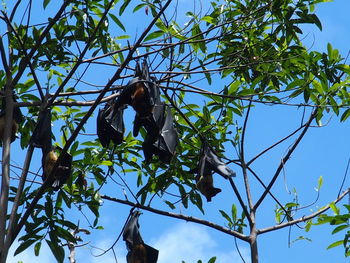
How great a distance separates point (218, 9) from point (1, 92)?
2.25 m

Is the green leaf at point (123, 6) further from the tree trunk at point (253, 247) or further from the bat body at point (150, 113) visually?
the tree trunk at point (253, 247)

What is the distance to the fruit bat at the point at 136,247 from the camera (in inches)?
241

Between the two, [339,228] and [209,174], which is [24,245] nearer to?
[209,174]

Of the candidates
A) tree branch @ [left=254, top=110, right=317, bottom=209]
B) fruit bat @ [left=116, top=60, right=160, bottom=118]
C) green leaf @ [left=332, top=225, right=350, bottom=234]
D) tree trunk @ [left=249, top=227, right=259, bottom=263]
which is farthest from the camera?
green leaf @ [left=332, top=225, right=350, bottom=234]

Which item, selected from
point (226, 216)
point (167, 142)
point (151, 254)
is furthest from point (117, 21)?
point (151, 254)

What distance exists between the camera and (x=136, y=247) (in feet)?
20.2

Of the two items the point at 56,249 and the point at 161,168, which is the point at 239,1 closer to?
the point at 161,168

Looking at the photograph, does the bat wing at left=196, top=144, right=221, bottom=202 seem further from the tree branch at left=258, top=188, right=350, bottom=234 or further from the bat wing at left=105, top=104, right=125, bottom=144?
the bat wing at left=105, top=104, right=125, bottom=144

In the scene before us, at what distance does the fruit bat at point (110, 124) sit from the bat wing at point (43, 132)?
41cm

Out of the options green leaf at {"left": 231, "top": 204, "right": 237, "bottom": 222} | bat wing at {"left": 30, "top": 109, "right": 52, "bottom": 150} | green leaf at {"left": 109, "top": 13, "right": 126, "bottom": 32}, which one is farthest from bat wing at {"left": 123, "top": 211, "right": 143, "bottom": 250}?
green leaf at {"left": 109, "top": 13, "right": 126, "bottom": 32}

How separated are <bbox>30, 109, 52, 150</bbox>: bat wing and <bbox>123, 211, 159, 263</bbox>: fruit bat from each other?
106 cm

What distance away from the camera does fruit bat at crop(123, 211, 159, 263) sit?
6125mm

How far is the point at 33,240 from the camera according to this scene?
5988 mm

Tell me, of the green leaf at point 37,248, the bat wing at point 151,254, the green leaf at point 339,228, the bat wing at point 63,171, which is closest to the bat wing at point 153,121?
the bat wing at point 63,171
